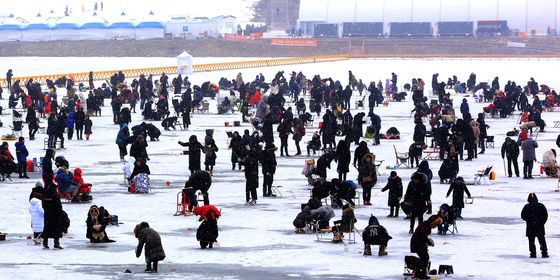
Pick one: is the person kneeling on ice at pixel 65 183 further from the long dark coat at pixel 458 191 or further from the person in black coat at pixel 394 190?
the long dark coat at pixel 458 191

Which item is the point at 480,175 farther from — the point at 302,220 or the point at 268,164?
the point at 302,220

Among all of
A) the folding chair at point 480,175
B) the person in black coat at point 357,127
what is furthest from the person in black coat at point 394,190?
the person in black coat at point 357,127

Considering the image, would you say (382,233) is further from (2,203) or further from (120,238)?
(2,203)

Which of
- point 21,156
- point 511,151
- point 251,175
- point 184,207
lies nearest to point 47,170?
point 184,207

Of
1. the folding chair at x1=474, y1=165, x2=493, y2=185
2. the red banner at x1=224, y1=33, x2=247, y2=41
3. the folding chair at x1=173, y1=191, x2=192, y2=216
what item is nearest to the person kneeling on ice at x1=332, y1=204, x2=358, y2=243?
the folding chair at x1=173, y1=191, x2=192, y2=216

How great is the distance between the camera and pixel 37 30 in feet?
529

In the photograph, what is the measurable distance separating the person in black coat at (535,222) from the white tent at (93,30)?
5618 inches

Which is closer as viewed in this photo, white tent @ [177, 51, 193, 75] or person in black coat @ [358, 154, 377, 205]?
person in black coat @ [358, 154, 377, 205]

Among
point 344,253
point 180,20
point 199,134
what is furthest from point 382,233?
point 180,20

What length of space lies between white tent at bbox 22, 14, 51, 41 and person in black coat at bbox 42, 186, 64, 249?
465ft

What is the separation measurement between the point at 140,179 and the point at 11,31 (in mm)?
138134

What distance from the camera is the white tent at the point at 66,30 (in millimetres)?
Answer: 160250

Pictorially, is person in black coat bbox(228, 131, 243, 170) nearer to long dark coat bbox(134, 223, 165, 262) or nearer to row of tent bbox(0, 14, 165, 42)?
long dark coat bbox(134, 223, 165, 262)

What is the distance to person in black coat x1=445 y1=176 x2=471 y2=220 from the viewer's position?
24.3 metres
